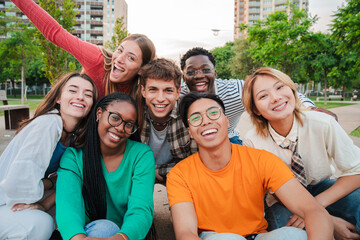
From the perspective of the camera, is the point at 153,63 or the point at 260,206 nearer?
the point at 260,206

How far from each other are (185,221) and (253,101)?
53.7 inches

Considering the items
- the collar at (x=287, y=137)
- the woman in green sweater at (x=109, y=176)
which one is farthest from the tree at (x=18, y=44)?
the collar at (x=287, y=137)

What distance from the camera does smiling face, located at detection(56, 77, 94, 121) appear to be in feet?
8.57

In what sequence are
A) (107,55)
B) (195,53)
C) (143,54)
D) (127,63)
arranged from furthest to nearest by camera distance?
(195,53), (107,55), (143,54), (127,63)

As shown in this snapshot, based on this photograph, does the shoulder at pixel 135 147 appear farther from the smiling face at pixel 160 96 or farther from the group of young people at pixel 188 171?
the smiling face at pixel 160 96

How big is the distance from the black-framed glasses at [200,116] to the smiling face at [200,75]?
141 centimetres

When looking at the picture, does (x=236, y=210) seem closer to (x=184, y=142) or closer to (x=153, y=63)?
(x=184, y=142)

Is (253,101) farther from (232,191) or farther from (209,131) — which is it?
(232,191)

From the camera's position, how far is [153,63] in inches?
124

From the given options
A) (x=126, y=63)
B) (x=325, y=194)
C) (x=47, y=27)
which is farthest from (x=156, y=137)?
(x=47, y=27)

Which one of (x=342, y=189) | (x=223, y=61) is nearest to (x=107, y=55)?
(x=342, y=189)

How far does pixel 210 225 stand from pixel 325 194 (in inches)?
42.1

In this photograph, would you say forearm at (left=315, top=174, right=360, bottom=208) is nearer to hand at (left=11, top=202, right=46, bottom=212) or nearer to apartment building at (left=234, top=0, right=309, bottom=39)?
hand at (left=11, top=202, right=46, bottom=212)

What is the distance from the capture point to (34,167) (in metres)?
2.08
